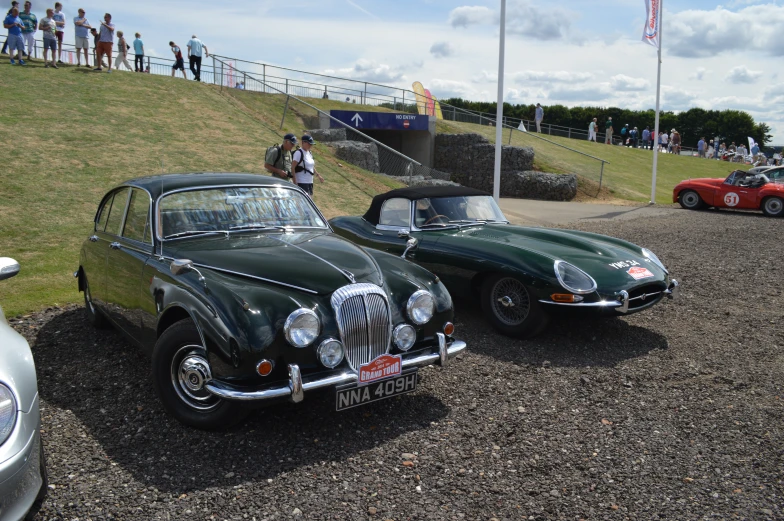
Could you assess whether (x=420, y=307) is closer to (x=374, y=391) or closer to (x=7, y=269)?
(x=374, y=391)

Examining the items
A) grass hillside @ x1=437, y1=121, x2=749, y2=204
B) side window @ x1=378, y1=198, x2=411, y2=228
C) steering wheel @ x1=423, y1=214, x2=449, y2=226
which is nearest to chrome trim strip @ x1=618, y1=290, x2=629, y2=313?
steering wheel @ x1=423, y1=214, x2=449, y2=226

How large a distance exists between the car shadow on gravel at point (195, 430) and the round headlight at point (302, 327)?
0.46 m

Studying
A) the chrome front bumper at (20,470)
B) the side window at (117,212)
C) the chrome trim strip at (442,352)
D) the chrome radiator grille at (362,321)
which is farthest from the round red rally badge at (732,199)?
the chrome front bumper at (20,470)

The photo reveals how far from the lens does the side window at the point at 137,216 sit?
5031 mm

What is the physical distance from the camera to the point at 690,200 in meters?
19.8

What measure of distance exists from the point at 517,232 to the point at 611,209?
46.8 feet

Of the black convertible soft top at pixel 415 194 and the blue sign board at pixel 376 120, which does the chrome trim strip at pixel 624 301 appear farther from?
the blue sign board at pixel 376 120

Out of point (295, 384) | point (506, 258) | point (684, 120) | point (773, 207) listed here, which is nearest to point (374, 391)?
point (295, 384)

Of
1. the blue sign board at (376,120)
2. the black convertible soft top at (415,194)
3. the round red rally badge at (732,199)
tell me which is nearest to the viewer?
the black convertible soft top at (415,194)

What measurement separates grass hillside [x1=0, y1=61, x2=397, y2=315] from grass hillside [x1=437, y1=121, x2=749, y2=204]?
1063cm

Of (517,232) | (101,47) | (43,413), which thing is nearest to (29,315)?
(43,413)

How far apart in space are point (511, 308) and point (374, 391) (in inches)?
94.9

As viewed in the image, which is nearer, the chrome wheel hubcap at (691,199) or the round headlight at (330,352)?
the round headlight at (330,352)

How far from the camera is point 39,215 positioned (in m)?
10.1
